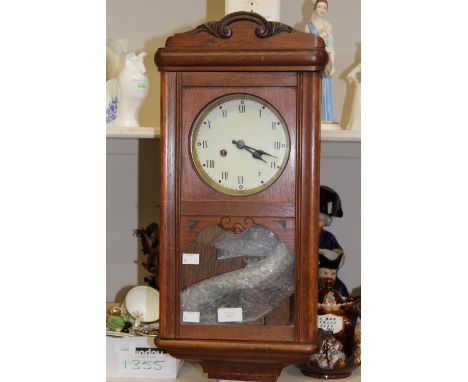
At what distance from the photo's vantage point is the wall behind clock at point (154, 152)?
189cm

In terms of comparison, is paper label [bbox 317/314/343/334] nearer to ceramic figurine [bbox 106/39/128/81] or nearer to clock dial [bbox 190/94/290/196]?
clock dial [bbox 190/94/290/196]

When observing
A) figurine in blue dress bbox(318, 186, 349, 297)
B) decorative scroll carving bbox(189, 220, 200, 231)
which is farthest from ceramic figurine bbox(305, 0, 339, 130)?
decorative scroll carving bbox(189, 220, 200, 231)

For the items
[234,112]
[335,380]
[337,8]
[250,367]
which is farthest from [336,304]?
[337,8]

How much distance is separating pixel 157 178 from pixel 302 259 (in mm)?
674

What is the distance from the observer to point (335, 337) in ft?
5.39

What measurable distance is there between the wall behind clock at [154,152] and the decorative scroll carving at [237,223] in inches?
22.0

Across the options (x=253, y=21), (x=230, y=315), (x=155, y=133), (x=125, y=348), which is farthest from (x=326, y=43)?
(x=125, y=348)

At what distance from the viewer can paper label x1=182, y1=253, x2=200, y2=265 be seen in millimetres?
1406

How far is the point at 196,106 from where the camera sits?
1392mm

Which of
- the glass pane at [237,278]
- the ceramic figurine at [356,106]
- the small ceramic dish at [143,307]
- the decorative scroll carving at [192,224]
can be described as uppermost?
the ceramic figurine at [356,106]

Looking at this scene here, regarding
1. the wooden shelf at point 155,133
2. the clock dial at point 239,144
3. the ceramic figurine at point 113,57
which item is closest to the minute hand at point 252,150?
the clock dial at point 239,144

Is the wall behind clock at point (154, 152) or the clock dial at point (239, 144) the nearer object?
the clock dial at point (239, 144)

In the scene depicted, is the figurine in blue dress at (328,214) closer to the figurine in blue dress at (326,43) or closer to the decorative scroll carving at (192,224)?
the figurine in blue dress at (326,43)

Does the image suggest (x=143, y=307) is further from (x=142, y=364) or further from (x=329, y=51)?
(x=329, y=51)
